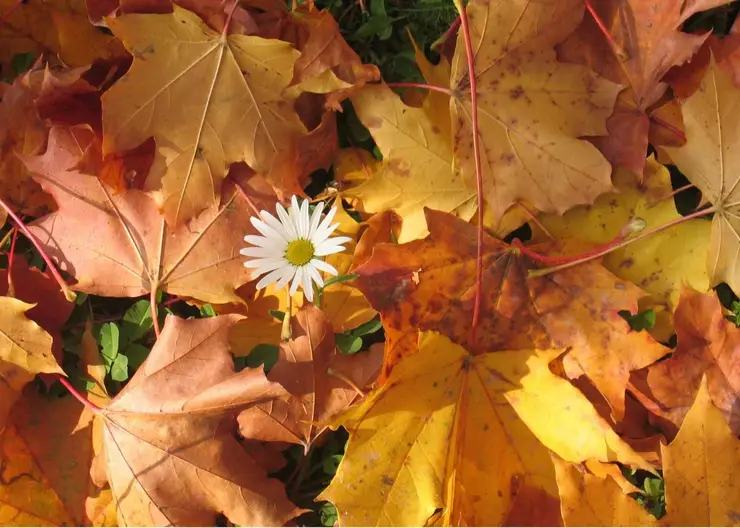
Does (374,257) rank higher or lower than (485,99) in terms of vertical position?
lower

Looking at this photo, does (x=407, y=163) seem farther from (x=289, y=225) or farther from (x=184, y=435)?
(x=184, y=435)

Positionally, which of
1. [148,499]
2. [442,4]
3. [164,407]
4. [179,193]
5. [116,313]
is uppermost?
[442,4]

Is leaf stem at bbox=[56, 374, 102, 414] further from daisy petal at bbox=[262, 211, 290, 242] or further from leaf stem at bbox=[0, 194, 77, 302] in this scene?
daisy petal at bbox=[262, 211, 290, 242]

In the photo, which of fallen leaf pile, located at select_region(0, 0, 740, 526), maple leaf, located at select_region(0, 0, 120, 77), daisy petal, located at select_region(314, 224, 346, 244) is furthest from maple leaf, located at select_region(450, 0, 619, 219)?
maple leaf, located at select_region(0, 0, 120, 77)

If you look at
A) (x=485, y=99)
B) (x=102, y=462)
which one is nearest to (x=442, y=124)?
(x=485, y=99)

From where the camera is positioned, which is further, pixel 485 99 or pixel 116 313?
pixel 116 313

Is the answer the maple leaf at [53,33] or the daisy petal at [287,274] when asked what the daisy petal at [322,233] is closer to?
the daisy petal at [287,274]

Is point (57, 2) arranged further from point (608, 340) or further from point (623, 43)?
point (608, 340)
